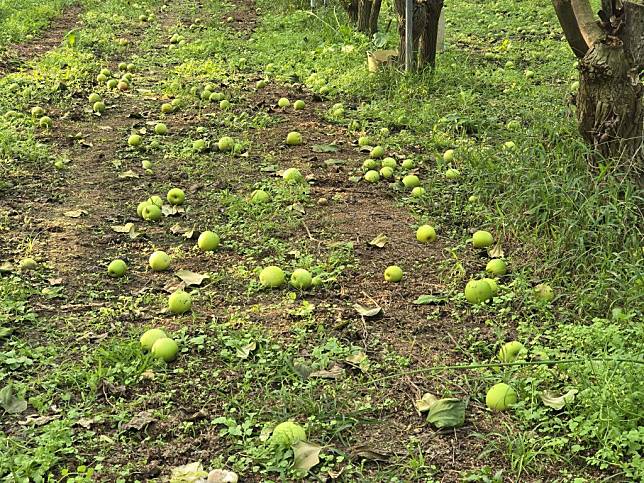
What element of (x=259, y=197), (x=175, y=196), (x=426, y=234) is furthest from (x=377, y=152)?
(x=175, y=196)

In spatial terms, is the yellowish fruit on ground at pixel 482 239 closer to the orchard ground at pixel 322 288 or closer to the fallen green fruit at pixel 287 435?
the orchard ground at pixel 322 288

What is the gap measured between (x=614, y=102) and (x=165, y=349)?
9.85ft

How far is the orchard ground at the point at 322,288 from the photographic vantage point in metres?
2.90

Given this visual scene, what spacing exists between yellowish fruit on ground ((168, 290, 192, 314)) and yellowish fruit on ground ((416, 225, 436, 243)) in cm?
149

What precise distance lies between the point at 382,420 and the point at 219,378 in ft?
2.51

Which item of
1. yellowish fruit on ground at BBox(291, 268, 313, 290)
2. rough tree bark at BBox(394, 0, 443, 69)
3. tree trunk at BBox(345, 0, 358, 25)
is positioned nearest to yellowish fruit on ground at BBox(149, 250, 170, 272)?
yellowish fruit on ground at BBox(291, 268, 313, 290)

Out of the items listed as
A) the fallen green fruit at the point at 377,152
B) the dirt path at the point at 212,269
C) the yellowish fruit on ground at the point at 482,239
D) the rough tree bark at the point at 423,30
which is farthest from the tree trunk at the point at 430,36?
the yellowish fruit on ground at the point at 482,239

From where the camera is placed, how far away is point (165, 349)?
3.43 m

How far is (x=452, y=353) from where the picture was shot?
11.5 feet

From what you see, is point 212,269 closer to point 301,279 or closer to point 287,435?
point 301,279

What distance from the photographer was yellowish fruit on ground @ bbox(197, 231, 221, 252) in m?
4.52

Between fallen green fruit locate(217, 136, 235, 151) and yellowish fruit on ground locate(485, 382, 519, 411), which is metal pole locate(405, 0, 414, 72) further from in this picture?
yellowish fruit on ground locate(485, 382, 519, 411)

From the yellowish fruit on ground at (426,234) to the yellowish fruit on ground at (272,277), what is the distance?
37.6 inches

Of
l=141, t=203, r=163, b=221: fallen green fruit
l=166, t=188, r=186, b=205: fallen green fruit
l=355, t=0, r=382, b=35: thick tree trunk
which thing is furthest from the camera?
l=355, t=0, r=382, b=35: thick tree trunk
